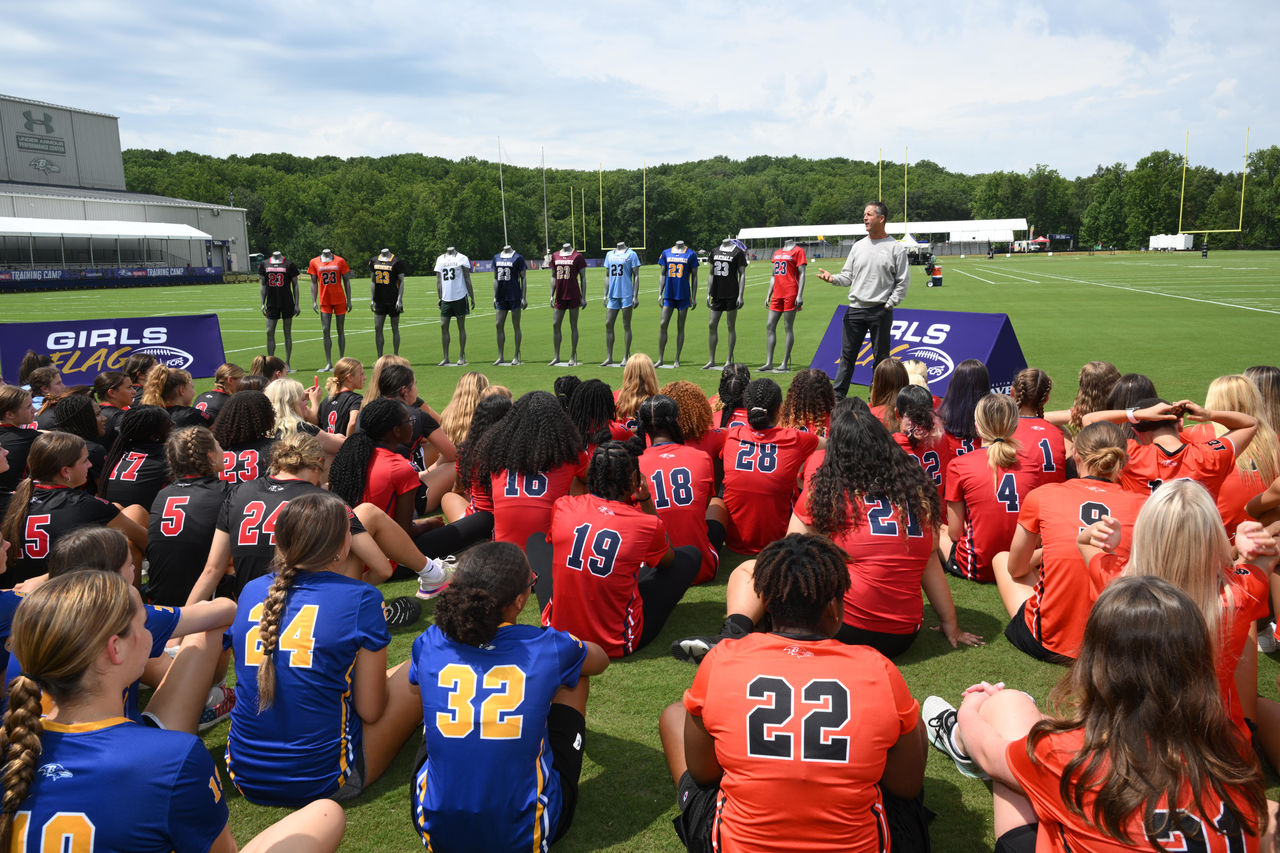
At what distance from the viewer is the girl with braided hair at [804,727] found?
2.48m

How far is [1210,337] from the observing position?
16.3 m

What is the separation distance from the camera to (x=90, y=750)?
2.25m

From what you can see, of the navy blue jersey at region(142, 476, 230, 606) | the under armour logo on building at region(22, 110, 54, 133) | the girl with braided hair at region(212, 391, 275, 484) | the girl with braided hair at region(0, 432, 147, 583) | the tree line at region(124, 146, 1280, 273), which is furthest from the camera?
the tree line at region(124, 146, 1280, 273)

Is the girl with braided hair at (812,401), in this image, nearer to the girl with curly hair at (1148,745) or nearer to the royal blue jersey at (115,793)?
the girl with curly hair at (1148,745)

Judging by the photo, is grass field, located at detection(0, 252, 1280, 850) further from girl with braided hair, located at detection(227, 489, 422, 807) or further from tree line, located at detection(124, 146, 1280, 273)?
tree line, located at detection(124, 146, 1280, 273)

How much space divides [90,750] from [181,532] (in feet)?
8.88

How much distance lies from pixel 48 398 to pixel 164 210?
7249 centimetres

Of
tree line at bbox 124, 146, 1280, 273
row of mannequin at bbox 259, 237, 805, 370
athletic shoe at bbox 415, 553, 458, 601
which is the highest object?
tree line at bbox 124, 146, 1280, 273

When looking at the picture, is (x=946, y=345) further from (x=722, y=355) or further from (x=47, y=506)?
(x=47, y=506)

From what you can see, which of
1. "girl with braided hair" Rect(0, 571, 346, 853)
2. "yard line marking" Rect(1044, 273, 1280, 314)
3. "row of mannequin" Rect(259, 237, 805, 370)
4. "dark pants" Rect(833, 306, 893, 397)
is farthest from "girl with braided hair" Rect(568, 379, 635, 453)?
"yard line marking" Rect(1044, 273, 1280, 314)

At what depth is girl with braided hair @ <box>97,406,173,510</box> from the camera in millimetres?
5359

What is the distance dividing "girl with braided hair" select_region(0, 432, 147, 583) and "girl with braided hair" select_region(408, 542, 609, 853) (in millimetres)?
2524

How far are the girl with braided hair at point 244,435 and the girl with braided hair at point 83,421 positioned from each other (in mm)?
874

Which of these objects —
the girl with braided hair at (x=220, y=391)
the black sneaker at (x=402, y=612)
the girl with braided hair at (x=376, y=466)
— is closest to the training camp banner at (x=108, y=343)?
the girl with braided hair at (x=220, y=391)
